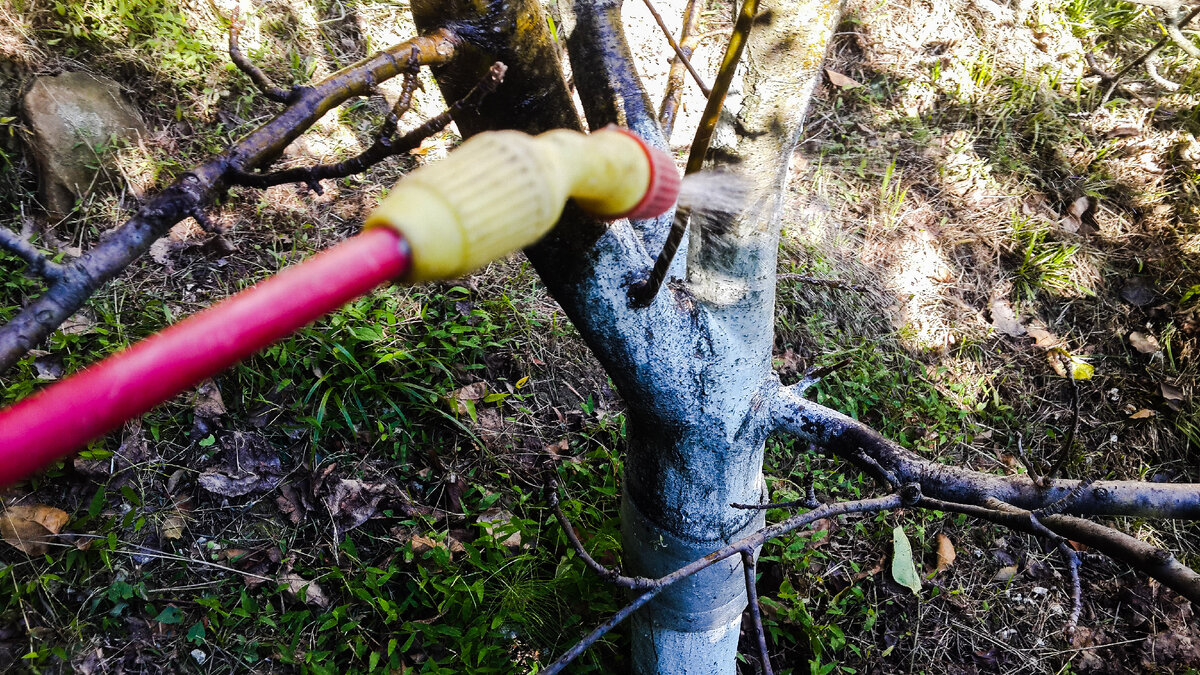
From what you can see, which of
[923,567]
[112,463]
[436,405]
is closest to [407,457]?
[436,405]

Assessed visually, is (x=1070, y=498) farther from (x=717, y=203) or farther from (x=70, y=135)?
(x=70, y=135)

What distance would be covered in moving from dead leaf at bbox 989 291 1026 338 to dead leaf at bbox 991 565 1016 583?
1226 millimetres

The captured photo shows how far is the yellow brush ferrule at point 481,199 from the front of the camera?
0.59 meters

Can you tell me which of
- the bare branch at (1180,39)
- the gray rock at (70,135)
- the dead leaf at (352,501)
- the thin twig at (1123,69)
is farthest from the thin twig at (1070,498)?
the thin twig at (1123,69)

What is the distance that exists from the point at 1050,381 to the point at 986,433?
54 centimetres

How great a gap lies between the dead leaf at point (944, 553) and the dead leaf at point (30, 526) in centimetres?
343

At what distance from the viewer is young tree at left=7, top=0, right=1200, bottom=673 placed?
3.46 ft

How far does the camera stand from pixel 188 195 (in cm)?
90

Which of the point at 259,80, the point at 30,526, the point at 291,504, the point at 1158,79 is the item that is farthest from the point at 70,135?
the point at 1158,79

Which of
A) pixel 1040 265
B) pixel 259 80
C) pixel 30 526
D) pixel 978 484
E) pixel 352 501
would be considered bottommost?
pixel 1040 265

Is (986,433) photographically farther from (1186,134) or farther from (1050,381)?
(1186,134)

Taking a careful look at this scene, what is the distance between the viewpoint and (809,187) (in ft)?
11.9

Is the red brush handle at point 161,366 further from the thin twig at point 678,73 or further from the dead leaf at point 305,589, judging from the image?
the dead leaf at point 305,589

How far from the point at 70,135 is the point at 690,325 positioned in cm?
290
